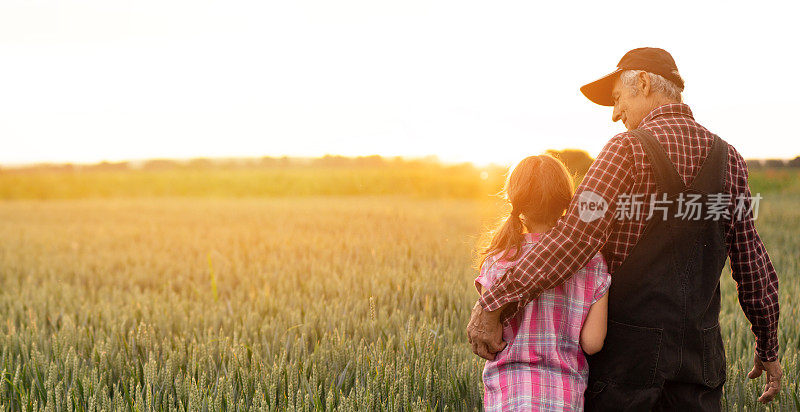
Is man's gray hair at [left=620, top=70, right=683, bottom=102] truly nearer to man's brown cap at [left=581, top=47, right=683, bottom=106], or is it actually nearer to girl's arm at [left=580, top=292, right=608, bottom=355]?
man's brown cap at [left=581, top=47, right=683, bottom=106]

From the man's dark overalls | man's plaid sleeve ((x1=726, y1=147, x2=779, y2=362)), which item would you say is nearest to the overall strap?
the man's dark overalls

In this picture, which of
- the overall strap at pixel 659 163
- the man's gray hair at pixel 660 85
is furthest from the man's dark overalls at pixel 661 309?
the man's gray hair at pixel 660 85

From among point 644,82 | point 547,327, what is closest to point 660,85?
point 644,82

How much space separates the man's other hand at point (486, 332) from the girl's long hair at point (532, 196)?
0.69 feet

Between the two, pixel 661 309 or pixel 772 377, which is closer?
pixel 661 309

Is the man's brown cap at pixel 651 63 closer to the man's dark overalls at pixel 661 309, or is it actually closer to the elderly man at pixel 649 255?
the elderly man at pixel 649 255

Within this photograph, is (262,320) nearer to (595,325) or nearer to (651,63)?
(595,325)

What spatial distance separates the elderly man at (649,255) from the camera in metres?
1.64

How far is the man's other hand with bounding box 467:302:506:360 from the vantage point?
1.69 meters

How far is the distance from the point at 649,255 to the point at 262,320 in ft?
11.1

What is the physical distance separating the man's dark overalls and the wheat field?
34.6 inches

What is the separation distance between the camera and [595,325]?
170 centimetres

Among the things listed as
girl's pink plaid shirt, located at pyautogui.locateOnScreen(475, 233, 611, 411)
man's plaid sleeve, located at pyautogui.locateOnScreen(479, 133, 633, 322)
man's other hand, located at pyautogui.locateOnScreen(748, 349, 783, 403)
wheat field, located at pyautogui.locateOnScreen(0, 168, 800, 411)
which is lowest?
wheat field, located at pyautogui.locateOnScreen(0, 168, 800, 411)

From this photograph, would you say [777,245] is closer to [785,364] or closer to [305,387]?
[785,364]
